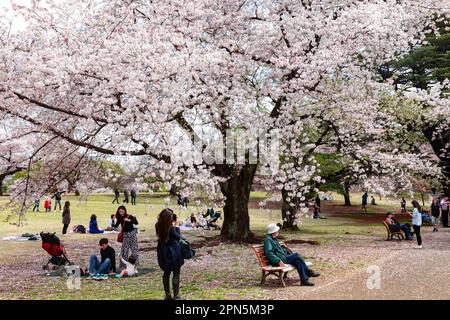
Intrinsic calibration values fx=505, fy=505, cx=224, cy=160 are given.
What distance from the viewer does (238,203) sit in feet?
61.9

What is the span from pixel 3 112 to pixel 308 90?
9.54m

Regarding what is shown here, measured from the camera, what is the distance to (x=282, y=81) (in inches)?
679

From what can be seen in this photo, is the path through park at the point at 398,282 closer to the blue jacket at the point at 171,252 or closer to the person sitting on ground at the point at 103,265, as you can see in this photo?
the blue jacket at the point at 171,252

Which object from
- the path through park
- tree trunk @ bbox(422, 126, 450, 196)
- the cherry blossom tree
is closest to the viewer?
the path through park

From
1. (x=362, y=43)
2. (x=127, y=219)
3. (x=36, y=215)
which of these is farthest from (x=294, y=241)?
(x=36, y=215)

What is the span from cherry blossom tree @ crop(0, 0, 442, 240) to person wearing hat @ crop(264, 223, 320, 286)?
3034 millimetres

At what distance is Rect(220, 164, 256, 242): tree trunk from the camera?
1877 cm

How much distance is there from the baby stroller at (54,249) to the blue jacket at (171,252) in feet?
18.0

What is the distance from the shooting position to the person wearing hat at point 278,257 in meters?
10.6

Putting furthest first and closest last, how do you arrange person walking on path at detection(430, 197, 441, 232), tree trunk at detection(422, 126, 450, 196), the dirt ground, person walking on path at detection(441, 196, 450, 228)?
tree trunk at detection(422, 126, 450, 196) < person walking on path at detection(441, 196, 450, 228) < person walking on path at detection(430, 197, 441, 232) < the dirt ground

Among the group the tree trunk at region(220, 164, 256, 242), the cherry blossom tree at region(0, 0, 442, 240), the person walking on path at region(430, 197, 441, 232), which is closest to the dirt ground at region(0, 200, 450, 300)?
the tree trunk at region(220, 164, 256, 242)

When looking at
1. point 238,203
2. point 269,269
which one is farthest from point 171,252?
point 238,203

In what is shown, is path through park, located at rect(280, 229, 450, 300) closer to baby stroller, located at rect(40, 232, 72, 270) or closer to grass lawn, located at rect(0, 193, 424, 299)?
grass lawn, located at rect(0, 193, 424, 299)

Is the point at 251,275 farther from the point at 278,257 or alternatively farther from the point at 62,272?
the point at 62,272
